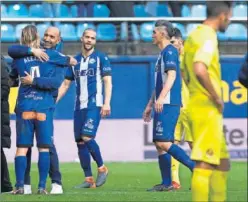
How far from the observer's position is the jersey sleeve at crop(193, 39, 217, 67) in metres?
7.03

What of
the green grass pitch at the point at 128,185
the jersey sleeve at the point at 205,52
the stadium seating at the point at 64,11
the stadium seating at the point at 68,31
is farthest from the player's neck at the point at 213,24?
the stadium seating at the point at 64,11

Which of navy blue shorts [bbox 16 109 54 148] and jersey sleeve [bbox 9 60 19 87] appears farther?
jersey sleeve [bbox 9 60 19 87]

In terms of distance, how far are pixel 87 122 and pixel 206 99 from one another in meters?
4.32

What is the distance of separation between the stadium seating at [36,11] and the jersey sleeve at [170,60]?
934 centimetres

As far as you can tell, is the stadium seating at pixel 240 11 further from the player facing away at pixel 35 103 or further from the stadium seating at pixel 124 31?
the player facing away at pixel 35 103

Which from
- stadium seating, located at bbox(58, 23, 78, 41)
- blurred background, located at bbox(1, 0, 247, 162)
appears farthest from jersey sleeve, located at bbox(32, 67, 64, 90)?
stadium seating, located at bbox(58, 23, 78, 41)

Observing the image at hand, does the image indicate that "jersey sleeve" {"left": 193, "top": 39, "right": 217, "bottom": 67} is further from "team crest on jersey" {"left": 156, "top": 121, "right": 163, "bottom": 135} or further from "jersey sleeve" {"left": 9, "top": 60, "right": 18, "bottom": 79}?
"team crest on jersey" {"left": 156, "top": 121, "right": 163, "bottom": 135}

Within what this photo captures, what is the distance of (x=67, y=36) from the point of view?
18.9 metres

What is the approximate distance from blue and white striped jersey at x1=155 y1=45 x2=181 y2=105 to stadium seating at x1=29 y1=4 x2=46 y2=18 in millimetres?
9096

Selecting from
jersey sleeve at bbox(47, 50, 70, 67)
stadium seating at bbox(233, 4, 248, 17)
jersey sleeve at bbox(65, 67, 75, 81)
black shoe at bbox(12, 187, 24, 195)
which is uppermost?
stadium seating at bbox(233, 4, 248, 17)

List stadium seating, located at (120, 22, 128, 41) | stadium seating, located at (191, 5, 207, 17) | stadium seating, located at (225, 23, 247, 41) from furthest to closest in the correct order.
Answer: stadium seating, located at (191, 5, 207, 17)
stadium seating, located at (225, 23, 247, 41)
stadium seating, located at (120, 22, 128, 41)

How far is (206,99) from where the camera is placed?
714 cm

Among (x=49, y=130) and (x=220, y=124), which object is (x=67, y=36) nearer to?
(x=49, y=130)

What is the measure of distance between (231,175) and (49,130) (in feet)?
15.1
